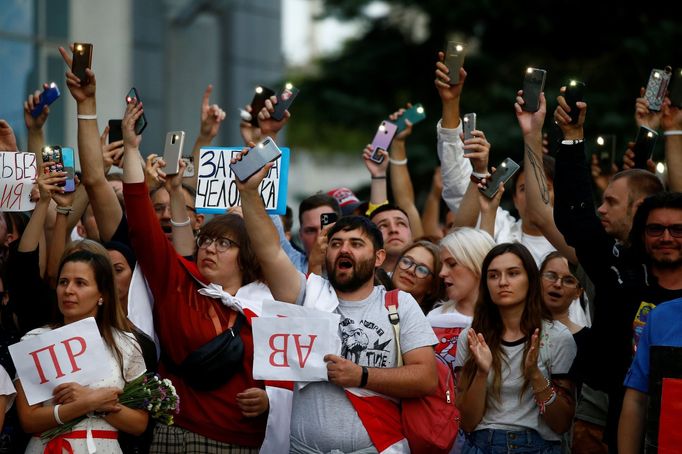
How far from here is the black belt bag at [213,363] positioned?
596cm

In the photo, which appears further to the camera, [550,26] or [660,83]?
[550,26]

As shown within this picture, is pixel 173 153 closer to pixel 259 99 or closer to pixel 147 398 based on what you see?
pixel 259 99

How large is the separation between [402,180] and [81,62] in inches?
130

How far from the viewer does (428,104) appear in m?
16.7

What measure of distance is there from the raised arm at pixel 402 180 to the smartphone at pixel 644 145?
1.83m

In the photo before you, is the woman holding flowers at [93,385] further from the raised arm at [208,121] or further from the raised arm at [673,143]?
the raised arm at [673,143]

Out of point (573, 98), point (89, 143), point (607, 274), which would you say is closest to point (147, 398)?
point (89, 143)

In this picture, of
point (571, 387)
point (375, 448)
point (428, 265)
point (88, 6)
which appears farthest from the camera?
point (88, 6)

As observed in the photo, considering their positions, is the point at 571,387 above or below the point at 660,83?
below

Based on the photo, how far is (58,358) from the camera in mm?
5637

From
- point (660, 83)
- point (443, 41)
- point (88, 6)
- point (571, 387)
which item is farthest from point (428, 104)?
point (571, 387)

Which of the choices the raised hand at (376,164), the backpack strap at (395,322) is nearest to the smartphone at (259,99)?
the raised hand at (376,164)

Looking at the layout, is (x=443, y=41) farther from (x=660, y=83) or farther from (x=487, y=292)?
(x=487, y=292)

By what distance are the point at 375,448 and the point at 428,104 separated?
37.6 feet
